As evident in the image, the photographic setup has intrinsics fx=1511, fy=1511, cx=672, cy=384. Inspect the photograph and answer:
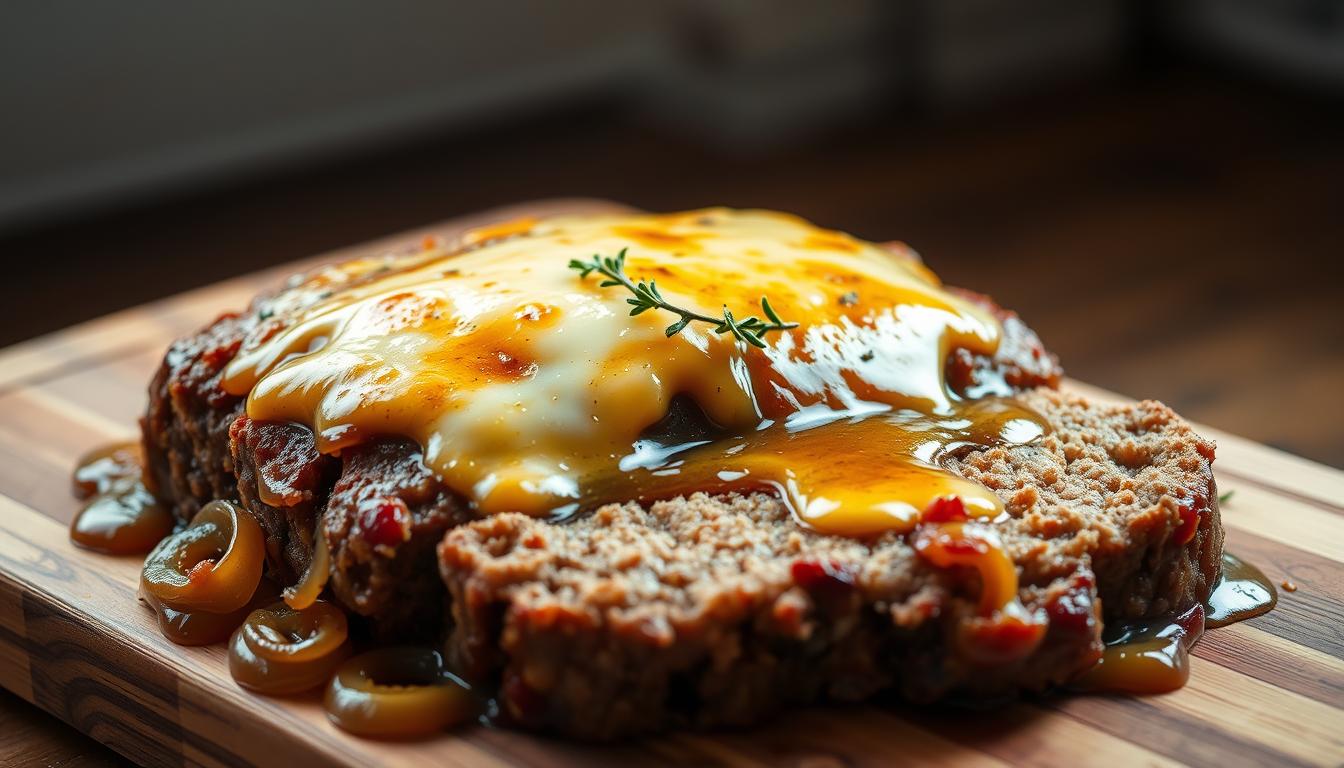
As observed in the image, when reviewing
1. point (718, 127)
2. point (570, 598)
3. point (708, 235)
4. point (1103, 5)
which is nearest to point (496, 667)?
point (570, 598)

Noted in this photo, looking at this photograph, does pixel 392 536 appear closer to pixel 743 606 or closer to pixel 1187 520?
pixel 743 606

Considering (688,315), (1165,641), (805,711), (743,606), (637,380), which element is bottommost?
(805,711)

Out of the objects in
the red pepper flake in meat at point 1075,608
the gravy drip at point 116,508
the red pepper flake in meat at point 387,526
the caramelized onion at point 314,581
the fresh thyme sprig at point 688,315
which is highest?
the fresh thyme sprig at point 688,315

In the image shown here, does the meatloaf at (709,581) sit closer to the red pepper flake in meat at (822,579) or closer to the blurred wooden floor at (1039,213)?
the red pepper flake in meat at (822,579)

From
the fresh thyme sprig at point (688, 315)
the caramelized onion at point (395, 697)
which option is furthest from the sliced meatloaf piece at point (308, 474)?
the fresh thyme sprig at point (688, 315)

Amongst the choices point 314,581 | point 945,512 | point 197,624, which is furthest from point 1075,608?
point 197,624

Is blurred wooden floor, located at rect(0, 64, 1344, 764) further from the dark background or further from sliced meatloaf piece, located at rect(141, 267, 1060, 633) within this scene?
sliced meatloaf piece, located at rect(141, 267, 1060, 633)

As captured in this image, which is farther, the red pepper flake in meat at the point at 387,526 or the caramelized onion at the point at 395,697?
the red pepper flake in meat at the point at 387,526
